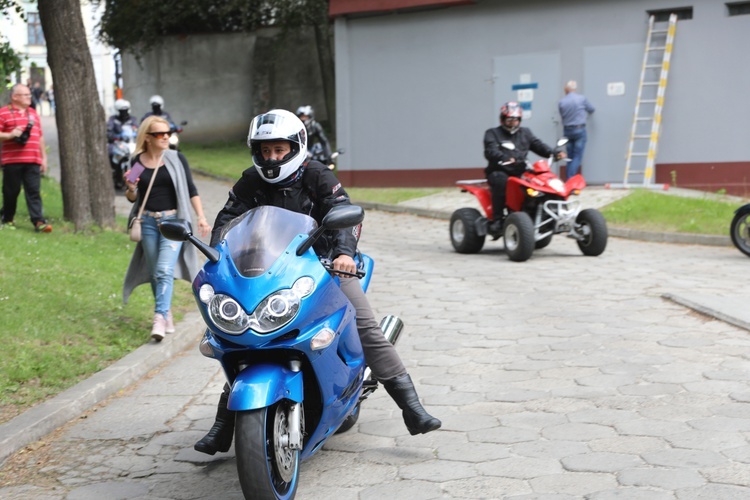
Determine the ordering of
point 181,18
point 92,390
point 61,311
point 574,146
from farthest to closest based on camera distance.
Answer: point 181,18, point 574,146, point 61,311, point 92,390

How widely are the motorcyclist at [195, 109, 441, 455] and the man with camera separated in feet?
28.8

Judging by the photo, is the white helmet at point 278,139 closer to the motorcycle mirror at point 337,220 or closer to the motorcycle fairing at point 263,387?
the motorcycle mirror at point 337,220

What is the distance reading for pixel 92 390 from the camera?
6.86 metres

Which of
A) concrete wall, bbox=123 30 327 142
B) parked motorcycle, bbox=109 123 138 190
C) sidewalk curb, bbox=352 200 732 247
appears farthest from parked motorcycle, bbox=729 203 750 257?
concrete wall, bbox=123 30 327 142

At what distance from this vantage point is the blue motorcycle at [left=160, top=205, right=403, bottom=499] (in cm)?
448

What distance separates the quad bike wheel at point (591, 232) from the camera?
42.2 feet

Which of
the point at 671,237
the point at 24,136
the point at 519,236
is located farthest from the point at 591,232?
the point at 24,136

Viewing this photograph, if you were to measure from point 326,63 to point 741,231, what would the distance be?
19018mm

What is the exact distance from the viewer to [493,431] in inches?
229

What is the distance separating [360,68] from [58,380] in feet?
55.2

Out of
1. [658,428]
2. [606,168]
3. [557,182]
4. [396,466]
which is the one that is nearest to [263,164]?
[396,466]

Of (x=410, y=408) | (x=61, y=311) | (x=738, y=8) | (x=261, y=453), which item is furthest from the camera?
(x=738, y=8)

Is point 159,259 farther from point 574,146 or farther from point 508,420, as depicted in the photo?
point 574,146

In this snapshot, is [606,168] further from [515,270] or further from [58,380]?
[58,380]
